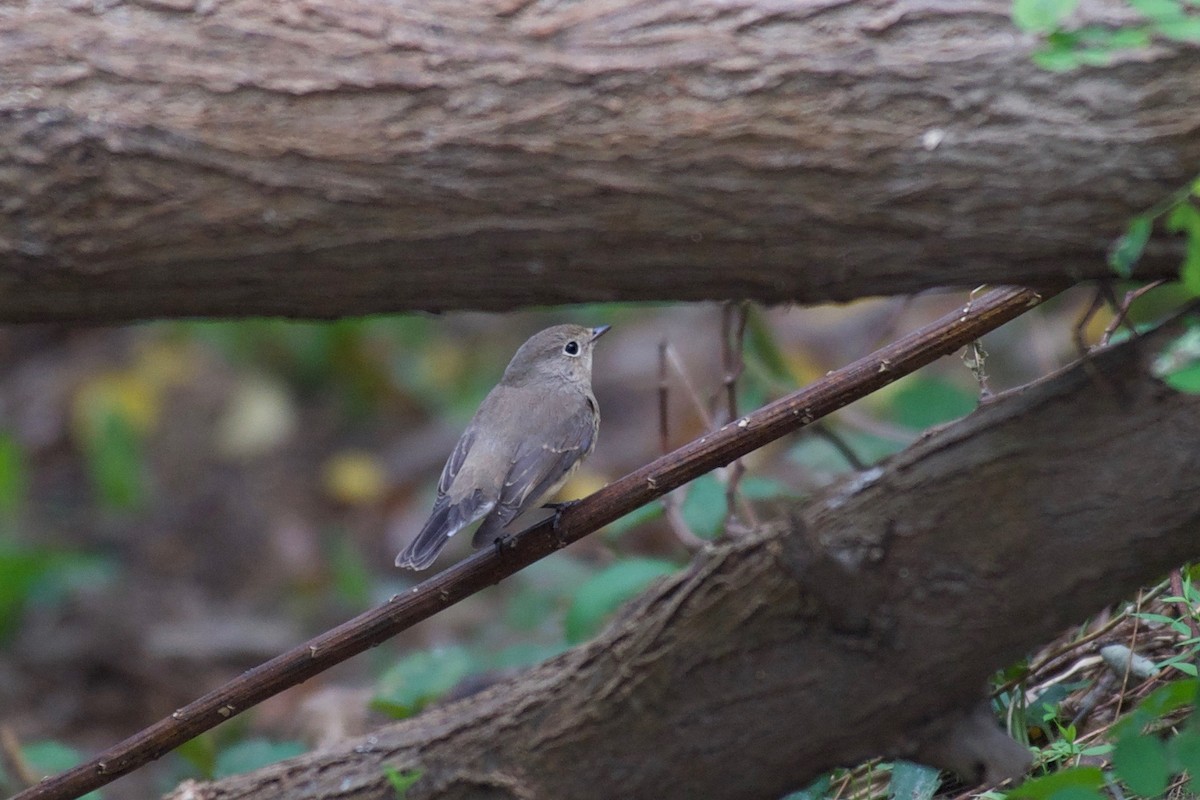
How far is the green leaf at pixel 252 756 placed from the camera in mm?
4449

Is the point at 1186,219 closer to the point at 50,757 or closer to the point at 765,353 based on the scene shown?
the point at 765,353

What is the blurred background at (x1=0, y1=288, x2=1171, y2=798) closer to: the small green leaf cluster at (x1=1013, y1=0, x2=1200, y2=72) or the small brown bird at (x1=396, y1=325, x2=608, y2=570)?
the small brown bird at (x1=396, y1=325, x2=608, y2=570)

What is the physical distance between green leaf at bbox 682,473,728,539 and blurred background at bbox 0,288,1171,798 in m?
0.25

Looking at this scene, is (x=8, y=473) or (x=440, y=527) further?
(x=8, y=473)

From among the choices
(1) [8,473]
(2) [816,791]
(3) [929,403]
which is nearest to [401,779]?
(2) [816,791]

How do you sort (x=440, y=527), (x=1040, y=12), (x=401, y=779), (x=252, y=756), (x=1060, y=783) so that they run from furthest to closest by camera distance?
(x=252, y=756) < (x=440, y=527) < (x=401, y=779) < (x=1060, y=783) < (x=1040, y=12)

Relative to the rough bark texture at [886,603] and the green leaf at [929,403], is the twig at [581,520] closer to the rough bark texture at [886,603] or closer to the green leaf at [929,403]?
the rough bark texture at [886,603]

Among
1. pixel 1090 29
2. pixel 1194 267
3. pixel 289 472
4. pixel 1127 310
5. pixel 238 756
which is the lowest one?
pixel 289 472

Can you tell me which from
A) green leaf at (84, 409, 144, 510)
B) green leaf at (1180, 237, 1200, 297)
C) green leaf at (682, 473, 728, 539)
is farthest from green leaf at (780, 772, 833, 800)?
green leaf at (84, 409, 144, 510)

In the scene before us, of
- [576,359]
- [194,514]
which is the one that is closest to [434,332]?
[194,514]

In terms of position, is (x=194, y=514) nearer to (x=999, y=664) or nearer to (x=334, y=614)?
(x=334, y=614)

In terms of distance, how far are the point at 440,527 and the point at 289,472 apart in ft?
17.4

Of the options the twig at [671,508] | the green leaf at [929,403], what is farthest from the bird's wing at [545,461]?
the green leaf at [929,403]

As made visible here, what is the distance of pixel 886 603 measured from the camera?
109 inches
